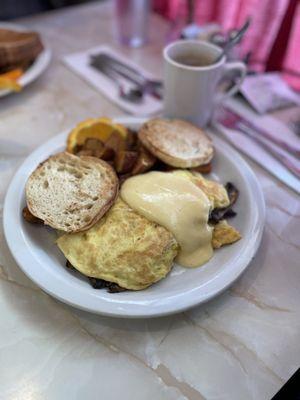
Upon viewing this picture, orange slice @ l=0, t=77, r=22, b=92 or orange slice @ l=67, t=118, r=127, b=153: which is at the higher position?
orange slice @ l=67, t=118, r=127, b=153

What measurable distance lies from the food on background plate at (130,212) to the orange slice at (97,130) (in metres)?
0.07

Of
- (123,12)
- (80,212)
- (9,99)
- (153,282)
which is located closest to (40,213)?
(80,212)

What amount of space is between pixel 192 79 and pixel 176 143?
0.20m

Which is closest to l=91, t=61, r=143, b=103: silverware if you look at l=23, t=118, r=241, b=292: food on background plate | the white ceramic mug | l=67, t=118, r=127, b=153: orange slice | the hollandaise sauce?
the white ceramic mug

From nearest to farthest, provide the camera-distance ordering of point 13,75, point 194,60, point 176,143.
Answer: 1. point 176,143
2. point 194,60
3. point 13,75

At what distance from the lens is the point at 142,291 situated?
0.66m

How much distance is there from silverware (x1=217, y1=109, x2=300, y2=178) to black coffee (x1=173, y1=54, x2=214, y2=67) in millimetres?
190

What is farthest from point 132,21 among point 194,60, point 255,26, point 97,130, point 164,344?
point 164,344

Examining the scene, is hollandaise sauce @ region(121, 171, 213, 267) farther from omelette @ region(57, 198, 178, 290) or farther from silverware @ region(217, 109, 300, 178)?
silverware @ region(217, 109, 300, 178)

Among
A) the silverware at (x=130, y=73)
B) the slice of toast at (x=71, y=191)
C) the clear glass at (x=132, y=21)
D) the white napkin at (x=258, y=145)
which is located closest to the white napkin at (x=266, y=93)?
the white napkin at (x=258, y=145)

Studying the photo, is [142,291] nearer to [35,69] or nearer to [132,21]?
[35,69]

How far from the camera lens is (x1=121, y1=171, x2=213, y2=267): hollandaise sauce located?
70 centimetres

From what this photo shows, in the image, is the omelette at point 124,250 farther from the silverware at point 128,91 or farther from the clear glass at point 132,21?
the clear glass at point 132,21

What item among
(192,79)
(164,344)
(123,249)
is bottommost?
(164,344)
